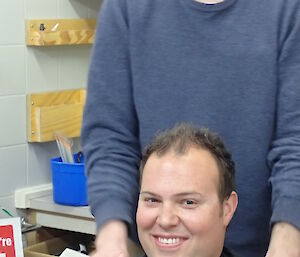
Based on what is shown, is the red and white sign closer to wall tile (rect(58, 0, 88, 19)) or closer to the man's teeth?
wall tile (rect(58, 0, 88, 19))

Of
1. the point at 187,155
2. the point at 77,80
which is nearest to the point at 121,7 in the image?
the point at 187,155

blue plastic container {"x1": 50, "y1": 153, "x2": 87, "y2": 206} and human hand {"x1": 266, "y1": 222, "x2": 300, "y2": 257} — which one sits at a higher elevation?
human hand {"x1": 266, "y1": 222, "x2": 300, "y2": 257}

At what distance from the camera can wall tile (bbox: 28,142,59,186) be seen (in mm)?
3111

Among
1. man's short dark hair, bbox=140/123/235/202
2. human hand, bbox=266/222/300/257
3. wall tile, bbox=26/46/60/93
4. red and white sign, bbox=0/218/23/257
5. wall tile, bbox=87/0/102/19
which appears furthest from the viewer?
wall tile, bbox=87/0/102/19

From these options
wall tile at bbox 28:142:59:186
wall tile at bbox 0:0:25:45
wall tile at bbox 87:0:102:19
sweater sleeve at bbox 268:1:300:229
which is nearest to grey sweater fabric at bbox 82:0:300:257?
sweater sleeve at bbox 268:1:300:229

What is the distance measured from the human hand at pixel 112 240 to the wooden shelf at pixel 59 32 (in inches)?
68.4

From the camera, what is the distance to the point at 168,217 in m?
1.29

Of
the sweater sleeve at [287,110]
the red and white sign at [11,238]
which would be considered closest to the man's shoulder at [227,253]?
the sweater sleeve at [287,110]

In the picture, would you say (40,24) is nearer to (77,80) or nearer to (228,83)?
(77,80)

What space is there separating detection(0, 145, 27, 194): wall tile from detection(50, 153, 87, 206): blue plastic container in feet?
0.49

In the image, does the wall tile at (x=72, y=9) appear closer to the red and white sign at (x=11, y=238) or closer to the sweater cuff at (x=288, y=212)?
the red and white sign at (x=11, y=238)

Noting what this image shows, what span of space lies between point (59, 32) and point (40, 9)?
0.41ft

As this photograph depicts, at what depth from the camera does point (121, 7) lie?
1.48 metres

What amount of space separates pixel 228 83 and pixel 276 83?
9 centimetres
